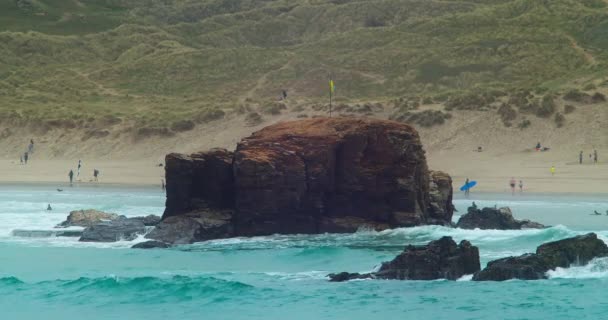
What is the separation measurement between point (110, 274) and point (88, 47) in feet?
291

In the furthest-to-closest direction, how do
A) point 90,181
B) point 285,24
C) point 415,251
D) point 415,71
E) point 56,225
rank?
1. point 285,24
2. point 415,71
3. point 90,181
4. point 56,225
5. point 415,251

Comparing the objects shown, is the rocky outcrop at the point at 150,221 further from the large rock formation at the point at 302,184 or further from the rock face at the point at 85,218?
the large rock formation at the point at 302,184

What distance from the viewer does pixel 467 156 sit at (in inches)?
2024

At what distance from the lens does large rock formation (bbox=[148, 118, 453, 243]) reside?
27531 mm

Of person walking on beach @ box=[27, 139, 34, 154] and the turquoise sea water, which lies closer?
the turquoise sea water

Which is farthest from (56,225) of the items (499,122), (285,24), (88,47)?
(285,24)

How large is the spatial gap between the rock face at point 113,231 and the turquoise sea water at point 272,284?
1.75ft

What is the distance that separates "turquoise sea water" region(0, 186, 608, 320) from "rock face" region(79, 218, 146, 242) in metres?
0.53

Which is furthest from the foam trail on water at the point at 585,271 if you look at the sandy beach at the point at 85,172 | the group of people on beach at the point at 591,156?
the sandy beach at the point at 85,172

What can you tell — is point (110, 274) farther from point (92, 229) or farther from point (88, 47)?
point (88, 47)

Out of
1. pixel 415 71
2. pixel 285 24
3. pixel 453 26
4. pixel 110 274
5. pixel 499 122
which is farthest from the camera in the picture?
pixel 285 24

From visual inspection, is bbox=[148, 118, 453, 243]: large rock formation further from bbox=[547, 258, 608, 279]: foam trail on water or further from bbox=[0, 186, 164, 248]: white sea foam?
bbox=[547, 258, 608, 279]: foam trail on water

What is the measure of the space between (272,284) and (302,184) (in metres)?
5.73

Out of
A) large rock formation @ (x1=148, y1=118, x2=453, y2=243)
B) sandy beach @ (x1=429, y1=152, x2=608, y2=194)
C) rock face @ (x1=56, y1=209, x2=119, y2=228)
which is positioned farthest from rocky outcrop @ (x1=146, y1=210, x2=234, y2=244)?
sandy beach @ (x1=429, y1=152, x2=608, y2=194)
